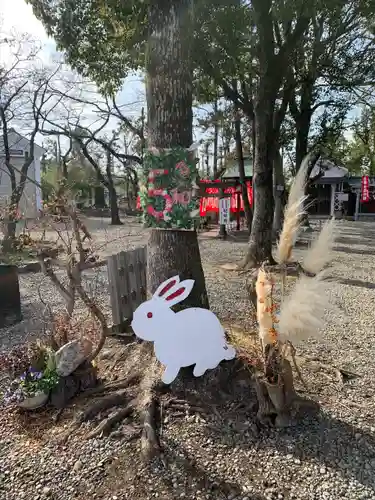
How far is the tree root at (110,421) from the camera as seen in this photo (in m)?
2.29

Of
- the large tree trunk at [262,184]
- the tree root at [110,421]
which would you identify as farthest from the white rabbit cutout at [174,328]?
the large tree trunk at [262,184]

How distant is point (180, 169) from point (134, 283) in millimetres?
1917

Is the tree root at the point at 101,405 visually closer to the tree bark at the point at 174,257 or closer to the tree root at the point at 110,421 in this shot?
the tree root at the point at 110,421

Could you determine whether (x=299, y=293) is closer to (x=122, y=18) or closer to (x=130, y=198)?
(x=122, y=18)

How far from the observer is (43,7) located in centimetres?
523

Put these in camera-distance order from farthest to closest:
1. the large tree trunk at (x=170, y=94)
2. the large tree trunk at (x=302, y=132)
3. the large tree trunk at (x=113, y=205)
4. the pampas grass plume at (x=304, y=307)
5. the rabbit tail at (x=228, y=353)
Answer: the large tree trunk at (x=113, y=205) < the large tree trunk at (x=302, y=132) < the large tree trunk at (x=170, y=94) < the rabbit tail at (x=228, y=353) < the pampas grass plume at (x=304, y=307)

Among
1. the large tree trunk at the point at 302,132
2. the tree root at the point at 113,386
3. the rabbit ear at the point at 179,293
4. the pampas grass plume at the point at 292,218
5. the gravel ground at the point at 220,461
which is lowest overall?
the gravel ground at the point at 220,461

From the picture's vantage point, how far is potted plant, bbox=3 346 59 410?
2.58 metres

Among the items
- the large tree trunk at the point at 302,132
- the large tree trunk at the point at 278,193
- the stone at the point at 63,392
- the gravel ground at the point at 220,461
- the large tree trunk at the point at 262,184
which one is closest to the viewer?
the gravel ground at the point at 220,461

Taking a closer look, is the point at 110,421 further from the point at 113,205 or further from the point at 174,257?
the point at 113,205

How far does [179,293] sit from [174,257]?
368mm

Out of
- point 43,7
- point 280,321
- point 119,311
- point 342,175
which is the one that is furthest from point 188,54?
point 342,175

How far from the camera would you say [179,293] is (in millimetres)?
2416

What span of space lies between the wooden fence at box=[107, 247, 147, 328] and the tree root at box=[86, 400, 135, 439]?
1.50m
